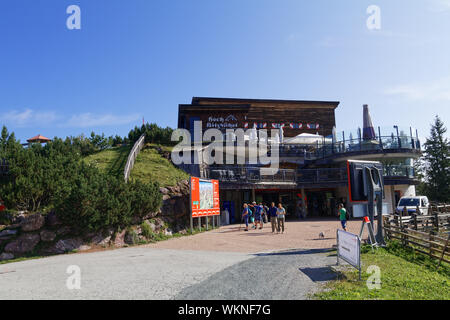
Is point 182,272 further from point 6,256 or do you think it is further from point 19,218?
point 19,218

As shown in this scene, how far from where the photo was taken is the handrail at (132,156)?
61.0 ft

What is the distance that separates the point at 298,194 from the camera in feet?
94.1

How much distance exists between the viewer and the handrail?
1860 centimetres

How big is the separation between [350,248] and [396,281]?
Answer: 46.2 inches

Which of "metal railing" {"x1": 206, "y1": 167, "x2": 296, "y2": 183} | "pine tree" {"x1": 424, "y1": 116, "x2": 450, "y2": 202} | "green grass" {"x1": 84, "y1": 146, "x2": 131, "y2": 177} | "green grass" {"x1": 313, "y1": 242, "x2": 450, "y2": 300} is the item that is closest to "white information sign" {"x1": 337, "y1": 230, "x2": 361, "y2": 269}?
"green grass" {"x1": 313, "y1": 242, "x2": 450, "y2": 300}

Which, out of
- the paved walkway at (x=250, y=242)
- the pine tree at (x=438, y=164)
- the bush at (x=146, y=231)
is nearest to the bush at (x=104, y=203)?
the bush at (x=146, y=231)

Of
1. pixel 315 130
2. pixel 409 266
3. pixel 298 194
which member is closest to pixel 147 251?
pixel 409 266

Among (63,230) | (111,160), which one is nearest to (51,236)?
(63,230)

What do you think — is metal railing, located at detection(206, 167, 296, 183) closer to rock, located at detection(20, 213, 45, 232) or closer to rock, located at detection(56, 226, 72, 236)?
rock, located at detection(56, 226, 72, 236)

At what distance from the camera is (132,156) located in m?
21.9

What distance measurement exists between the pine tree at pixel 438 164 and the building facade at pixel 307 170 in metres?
17.4

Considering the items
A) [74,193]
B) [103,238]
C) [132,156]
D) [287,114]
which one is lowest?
[103,238]

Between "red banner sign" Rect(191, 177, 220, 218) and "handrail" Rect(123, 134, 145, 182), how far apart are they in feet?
12.8

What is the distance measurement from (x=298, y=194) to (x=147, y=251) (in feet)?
61.3
